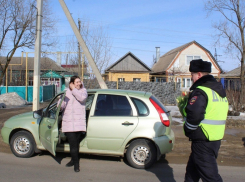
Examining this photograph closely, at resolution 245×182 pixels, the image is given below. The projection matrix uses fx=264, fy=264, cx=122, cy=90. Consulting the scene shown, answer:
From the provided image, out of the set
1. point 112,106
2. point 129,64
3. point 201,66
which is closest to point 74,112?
point 112,106

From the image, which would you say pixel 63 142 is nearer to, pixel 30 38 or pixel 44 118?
pixel 44 118

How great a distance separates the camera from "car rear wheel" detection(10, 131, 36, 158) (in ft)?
19.2

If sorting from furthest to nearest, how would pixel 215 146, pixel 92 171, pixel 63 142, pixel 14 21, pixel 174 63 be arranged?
pixel 174 63, pixel 14 21, pixel 63 142, pixel 92 171, pixel 215 146

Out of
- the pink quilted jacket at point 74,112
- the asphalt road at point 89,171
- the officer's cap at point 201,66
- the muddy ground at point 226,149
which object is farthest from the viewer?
the muddy ground at point 226,149

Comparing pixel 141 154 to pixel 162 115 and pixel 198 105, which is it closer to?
pixel 162 115

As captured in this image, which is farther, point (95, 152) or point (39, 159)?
point (39, 159)

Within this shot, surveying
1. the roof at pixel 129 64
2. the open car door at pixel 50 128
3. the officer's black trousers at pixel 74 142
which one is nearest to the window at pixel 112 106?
the officer's black trousers at pixel 74 142

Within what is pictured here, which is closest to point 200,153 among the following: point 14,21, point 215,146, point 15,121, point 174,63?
point 215,146

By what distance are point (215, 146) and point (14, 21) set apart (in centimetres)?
1868

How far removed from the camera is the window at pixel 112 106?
543 centimetres

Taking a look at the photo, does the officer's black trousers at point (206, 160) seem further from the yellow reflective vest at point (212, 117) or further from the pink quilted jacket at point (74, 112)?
the pink quilted jacket at point (74, 112)

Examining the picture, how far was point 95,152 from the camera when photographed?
5.45 m

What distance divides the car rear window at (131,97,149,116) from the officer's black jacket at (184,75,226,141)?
2160 mm

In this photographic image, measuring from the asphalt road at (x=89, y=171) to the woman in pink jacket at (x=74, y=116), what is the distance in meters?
0.36
